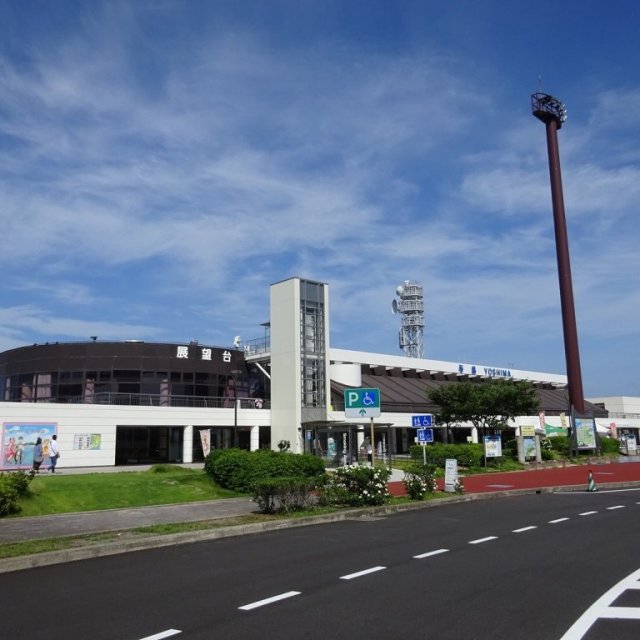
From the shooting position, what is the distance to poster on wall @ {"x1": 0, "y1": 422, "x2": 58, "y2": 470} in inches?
1282

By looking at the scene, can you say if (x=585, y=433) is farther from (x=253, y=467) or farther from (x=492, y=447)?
(x=253, y=467)

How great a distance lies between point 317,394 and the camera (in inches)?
1811

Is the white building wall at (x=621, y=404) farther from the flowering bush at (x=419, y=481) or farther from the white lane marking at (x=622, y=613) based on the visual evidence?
the white lane marking at (x=622, y=613)

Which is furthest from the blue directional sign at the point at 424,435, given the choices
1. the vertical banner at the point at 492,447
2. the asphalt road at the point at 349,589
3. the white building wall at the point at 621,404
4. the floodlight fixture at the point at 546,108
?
the white building wall at the point at 621,404

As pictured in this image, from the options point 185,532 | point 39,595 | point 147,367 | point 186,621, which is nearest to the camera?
point 186,621

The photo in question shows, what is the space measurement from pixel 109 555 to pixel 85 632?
522 cm

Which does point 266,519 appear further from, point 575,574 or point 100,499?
point 575,574

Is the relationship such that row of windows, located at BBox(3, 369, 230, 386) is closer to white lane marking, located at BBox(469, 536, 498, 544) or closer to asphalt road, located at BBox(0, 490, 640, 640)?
asphalt road, located at BBox(0, 490, 640, 640)

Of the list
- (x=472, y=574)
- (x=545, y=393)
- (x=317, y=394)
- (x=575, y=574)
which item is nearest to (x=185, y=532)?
(x=472, y=574)

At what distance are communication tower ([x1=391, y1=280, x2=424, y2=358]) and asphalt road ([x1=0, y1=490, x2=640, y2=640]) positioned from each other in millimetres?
76959

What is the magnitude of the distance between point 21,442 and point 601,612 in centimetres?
3192

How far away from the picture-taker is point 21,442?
33.2 m

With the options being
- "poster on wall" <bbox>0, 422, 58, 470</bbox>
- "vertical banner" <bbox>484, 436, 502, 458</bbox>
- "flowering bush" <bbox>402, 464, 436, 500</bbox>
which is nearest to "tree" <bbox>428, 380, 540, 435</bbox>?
"vertical banner" <bbox>484, 436, 502, 458</bbox>

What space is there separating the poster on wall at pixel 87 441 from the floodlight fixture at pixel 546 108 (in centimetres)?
4810
